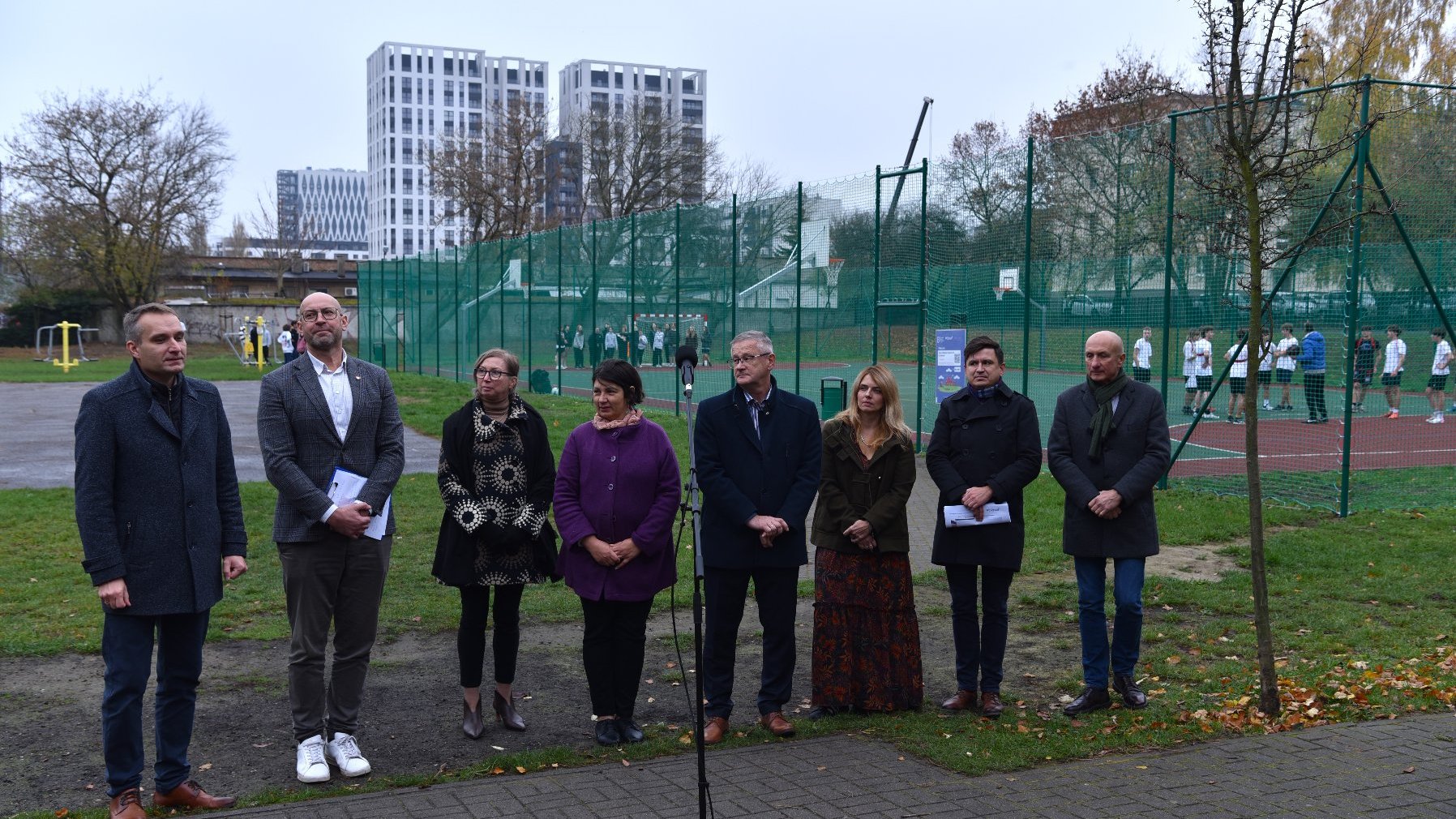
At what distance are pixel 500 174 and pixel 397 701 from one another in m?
47.8

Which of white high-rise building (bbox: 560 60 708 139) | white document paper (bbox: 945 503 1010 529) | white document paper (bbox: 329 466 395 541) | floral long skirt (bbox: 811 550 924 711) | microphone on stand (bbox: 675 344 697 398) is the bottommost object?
floral long skirt (bbox: 811 550 924 711)

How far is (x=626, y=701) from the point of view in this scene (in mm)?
5688

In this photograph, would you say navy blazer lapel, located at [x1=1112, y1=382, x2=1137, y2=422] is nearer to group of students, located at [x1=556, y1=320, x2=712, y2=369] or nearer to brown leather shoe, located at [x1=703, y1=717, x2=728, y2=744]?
brown leather shoe, located at [x1=703, y1=717, x2=728, y2=744]

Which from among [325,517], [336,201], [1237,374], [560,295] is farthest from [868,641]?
[336,201]

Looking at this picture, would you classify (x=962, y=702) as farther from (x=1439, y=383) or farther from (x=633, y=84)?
(x=633, y=84)

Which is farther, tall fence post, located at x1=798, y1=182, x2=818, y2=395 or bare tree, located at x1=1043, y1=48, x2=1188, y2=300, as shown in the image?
tall fence post, located at x1=798, y1=182, x2=818, y2=395

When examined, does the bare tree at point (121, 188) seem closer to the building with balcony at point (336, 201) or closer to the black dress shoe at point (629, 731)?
the black dress shoe at point (629, 731)

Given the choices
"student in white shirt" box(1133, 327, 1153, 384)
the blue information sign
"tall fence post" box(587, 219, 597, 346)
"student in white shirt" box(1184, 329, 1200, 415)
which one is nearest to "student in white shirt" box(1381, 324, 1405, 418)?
"student in white shirt" box(1184, 329, 1200, 415)

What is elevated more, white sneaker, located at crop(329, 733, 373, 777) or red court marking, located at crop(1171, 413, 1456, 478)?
red court marking, located at crop(1171, 413, 1456, 478)

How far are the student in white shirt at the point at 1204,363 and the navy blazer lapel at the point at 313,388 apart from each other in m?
10.8

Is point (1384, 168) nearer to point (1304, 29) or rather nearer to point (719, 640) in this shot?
point (1304, 29)

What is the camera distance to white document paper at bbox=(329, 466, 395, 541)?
5.19 m

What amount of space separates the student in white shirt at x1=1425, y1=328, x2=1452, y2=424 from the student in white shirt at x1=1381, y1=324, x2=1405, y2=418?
430mm

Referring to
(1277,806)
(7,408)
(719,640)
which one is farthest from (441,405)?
(1277,806)
